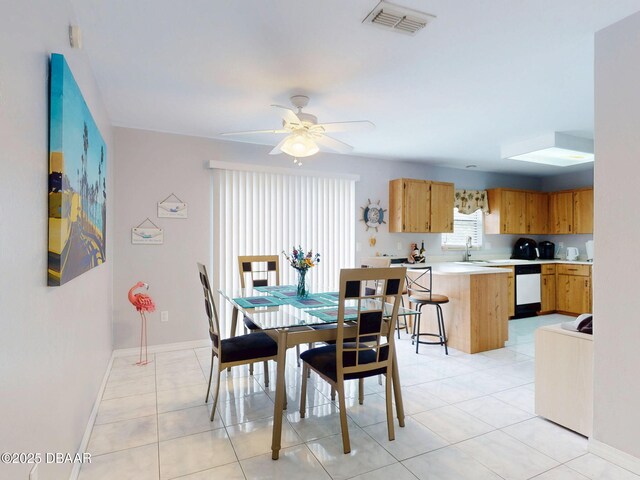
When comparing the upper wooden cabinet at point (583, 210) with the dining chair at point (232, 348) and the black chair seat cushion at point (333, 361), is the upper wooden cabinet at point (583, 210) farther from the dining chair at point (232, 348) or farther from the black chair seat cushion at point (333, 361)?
the dining chair at point (232, 348)

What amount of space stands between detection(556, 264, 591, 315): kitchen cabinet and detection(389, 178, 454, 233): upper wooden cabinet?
7.07 feet

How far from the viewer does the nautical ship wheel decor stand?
5273 millimetres

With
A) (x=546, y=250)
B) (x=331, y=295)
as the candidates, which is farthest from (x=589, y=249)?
(x=331, y=295)

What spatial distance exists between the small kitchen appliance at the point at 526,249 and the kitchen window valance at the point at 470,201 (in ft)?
3.19

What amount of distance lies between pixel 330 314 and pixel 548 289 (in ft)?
17.4

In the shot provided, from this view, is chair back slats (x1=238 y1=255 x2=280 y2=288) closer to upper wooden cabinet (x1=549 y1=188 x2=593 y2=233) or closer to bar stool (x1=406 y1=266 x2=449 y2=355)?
bar stool (x1=406 y1=266 x2=449 y2=355)

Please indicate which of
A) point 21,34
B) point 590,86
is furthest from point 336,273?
point 21,34

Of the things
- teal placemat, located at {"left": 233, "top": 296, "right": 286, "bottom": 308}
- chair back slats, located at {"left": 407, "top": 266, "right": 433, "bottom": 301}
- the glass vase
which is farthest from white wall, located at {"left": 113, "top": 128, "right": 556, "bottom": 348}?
chair back slats, located at {"left": 407, "top": 266, "right": 433, "bottom": 301}

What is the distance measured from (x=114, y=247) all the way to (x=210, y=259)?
1.01m

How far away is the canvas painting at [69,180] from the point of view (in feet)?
4.85

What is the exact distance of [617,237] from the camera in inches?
78.6

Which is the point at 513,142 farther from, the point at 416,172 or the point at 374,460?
the point at 374,460

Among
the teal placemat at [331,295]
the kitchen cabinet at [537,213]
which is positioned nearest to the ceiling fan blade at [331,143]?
the teal placemat at [331,295]

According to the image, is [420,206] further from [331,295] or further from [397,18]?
[397,18]
